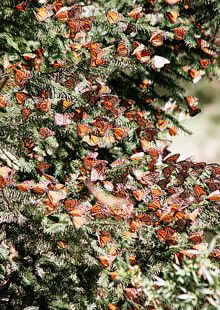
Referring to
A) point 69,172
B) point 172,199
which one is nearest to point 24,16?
point 69,172

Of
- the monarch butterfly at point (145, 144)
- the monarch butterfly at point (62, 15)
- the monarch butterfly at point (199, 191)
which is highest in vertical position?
the monarch butterfly at point (62, 15)

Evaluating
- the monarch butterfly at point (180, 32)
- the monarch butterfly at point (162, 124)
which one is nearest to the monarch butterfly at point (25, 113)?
the monarch butterfly at point (180, 32)

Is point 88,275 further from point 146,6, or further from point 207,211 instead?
point 146,6

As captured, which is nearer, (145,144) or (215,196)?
(215,196)

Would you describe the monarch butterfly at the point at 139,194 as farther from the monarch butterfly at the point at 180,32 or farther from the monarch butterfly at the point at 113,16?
the monarch butterfly at the point at 180,32

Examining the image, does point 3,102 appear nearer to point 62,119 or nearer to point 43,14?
point 62,119

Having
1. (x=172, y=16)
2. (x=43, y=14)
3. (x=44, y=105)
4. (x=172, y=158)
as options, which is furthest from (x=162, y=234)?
(x=172, y=16)

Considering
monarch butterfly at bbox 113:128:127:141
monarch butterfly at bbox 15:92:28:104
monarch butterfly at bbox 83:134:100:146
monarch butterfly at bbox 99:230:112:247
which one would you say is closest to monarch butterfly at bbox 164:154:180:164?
monarch butterfly at bbox 113:128:127:141

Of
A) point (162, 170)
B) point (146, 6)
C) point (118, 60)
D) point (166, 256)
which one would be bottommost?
point (166, 256)
